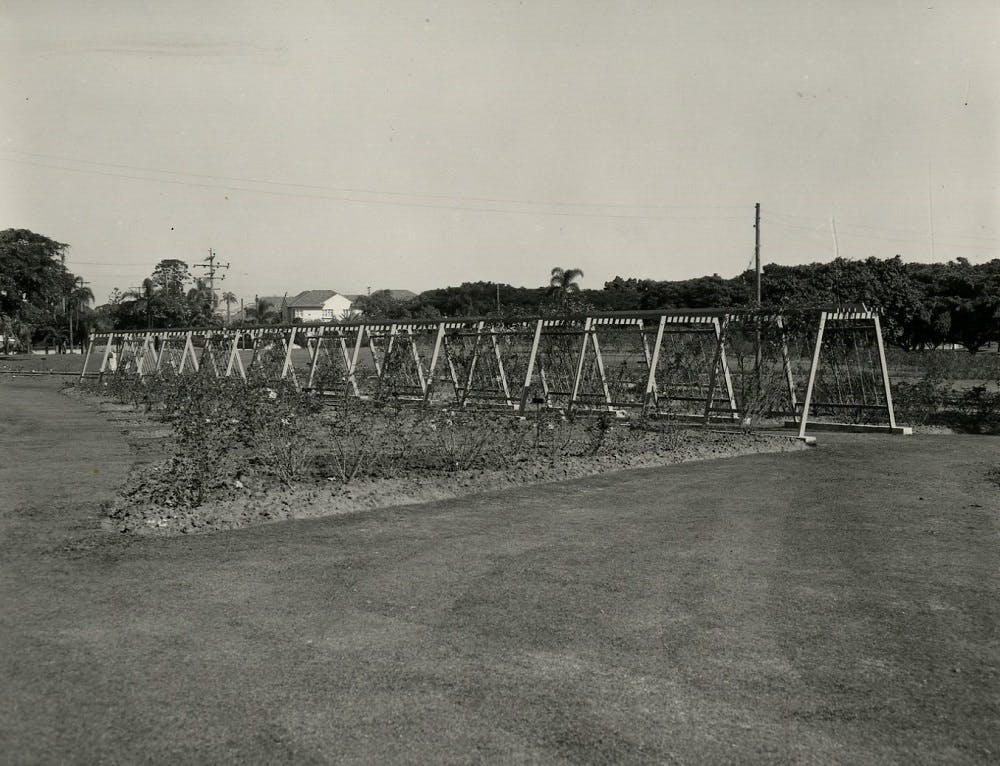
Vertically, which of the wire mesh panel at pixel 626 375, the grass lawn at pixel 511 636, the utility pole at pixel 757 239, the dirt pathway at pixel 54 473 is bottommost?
the grass lawn at pixel 511 636

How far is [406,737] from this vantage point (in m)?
3.74

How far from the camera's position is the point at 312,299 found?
13112 centimetres

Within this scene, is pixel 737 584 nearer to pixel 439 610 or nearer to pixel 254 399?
pixel 439 610

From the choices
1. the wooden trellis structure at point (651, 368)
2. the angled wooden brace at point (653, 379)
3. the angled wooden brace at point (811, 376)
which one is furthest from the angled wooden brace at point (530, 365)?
the angled wooden brace at point (811, 376)

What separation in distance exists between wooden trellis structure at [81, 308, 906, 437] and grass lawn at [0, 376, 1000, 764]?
6078 millimetres

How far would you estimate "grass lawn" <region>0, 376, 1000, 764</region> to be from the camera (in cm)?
375

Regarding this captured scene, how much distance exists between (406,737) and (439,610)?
158 cm

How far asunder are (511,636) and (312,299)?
12938 centimetres

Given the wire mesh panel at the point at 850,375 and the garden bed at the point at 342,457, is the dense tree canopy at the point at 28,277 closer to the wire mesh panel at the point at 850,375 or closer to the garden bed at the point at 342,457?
the garden bed at the point at 342,457

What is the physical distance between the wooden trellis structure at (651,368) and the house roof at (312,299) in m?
106

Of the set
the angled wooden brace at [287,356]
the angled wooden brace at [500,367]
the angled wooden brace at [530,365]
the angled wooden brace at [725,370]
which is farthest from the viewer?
the angled wooden brace at [287,356]

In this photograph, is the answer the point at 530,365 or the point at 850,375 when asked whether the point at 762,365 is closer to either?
the point at 850,375

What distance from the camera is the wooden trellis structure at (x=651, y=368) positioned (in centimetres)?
1591

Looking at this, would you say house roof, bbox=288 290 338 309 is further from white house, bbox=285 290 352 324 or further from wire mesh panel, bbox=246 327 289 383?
wire mesh panel, bbox=246 327 289 383
